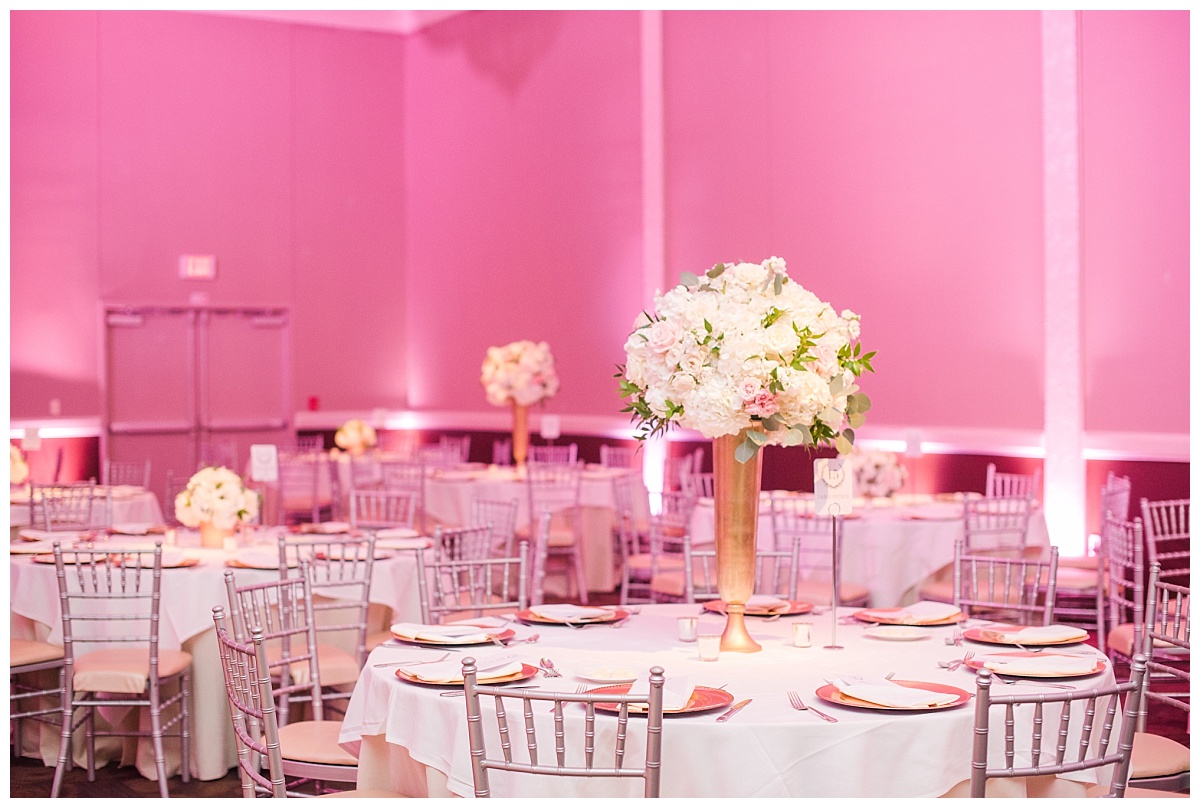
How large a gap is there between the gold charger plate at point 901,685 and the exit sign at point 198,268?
1114cm

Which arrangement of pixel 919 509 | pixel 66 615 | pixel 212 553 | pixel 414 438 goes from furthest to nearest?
pixel 414 438
pixel 919 509
pixel 212 553
pixel 66 615

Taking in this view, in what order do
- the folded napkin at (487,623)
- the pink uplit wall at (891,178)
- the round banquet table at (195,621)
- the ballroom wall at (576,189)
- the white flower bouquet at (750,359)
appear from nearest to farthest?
the white flower bouquet at (750,359), the folded napkin at (487,623), the round banquet table at (195,621), the ballroom wall at (576,189), the pink uplit wall at (891,178)

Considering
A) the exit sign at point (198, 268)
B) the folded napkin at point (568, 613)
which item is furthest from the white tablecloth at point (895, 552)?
the exit sign at point (198, 268)

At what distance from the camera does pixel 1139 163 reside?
8203 millimetres

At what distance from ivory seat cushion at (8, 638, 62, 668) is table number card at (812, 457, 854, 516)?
3.14 m

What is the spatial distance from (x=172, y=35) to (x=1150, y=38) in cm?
899

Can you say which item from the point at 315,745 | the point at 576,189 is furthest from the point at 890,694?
the point at 576,189

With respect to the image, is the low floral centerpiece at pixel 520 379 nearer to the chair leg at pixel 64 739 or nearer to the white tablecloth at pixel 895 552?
the white tablecloth at pixel 895 552

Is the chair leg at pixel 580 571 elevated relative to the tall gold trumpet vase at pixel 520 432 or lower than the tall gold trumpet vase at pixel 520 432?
lower

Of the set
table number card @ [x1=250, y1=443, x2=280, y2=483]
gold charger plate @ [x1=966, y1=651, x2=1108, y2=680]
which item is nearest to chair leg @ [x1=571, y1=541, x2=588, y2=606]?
table number card @ [x1=250, y1=443, x2=280, y2=483]

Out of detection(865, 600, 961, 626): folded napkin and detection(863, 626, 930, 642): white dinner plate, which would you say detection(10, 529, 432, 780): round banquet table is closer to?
detection(865, 600, 961, 626): folded napkin

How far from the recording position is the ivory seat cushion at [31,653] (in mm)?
5047
